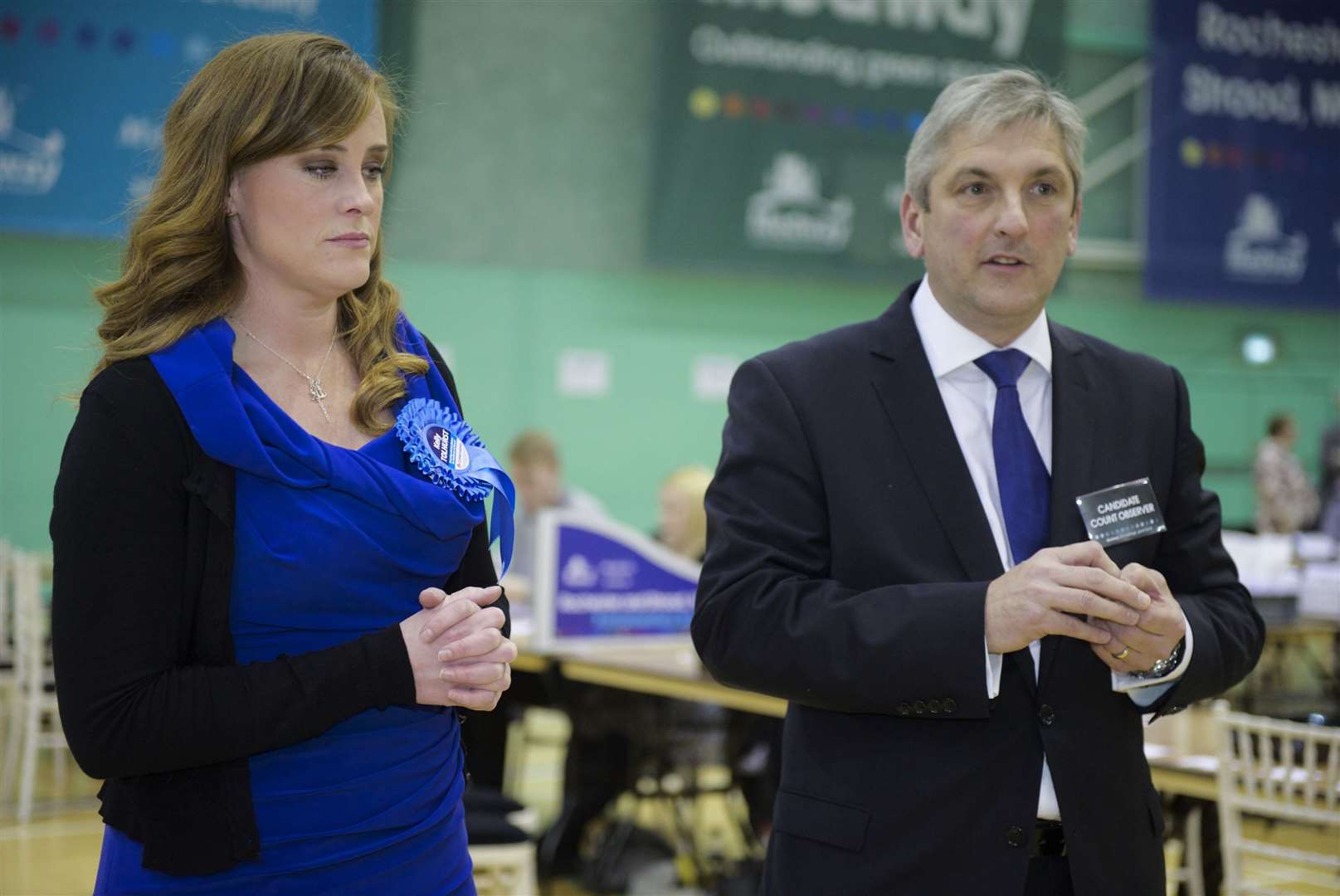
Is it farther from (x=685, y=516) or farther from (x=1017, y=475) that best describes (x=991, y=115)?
(x=685, y=516)

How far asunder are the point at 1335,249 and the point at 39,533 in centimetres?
1006

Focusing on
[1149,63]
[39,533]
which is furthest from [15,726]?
[1149,63]

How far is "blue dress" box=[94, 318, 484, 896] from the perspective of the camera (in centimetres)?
162

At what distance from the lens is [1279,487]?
1193cm

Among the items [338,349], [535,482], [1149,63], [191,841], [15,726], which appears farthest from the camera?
[1149,63]

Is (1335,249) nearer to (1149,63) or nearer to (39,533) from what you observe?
(1149,63)

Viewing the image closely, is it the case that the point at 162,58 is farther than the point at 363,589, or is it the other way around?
the point at 162,58

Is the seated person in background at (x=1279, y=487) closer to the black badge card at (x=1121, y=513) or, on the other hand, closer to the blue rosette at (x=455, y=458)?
the black badge card at (x=1121, y=513)

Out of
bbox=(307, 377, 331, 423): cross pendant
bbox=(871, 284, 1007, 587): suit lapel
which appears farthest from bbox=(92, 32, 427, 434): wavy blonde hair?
bbox=(871, 284, 1007, 587): suit lapel

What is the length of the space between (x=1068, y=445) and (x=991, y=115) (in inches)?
17.8

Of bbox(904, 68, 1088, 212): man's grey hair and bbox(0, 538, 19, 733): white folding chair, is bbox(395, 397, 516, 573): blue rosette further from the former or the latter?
bbox(0, 538, 19, 733): white folding chair

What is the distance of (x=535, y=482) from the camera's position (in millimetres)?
7852

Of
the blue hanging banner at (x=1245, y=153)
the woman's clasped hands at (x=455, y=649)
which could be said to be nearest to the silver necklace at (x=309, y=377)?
the woman's clasped hands at (x=455, y=649)

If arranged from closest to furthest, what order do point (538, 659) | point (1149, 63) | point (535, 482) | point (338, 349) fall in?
point (338, 349) → point (538, 659) → point (535, 482) → point (1149, 63)
